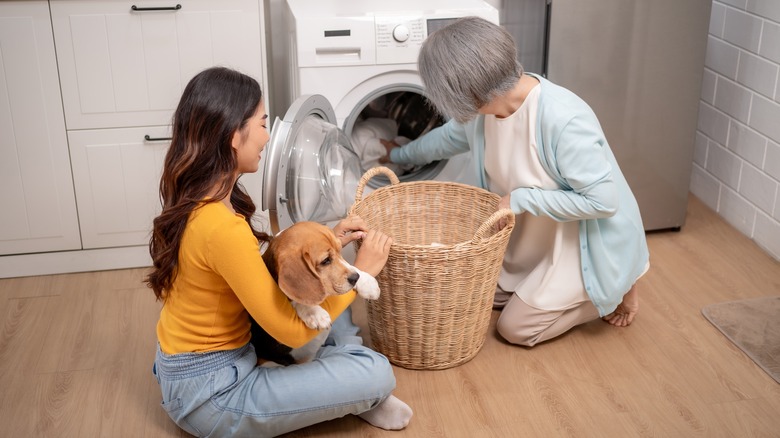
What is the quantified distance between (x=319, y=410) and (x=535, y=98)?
0.91 m

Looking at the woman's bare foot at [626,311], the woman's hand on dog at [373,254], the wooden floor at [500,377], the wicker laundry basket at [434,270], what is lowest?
the wooden floor at [500,377]

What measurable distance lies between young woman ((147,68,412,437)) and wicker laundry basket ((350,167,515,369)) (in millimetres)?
155

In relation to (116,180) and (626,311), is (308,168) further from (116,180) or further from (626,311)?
(626,311)

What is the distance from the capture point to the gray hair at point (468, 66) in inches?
77.9

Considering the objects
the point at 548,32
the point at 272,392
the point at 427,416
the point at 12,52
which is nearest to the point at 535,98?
the point at 548,32

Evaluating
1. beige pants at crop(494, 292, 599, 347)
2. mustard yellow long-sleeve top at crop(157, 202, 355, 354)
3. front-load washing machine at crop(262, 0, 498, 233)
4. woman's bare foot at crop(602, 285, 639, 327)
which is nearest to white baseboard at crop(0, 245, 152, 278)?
front-load washing machine at crop(262, 0, 498, 233)

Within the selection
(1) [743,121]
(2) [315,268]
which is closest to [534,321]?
(2) [315,268]

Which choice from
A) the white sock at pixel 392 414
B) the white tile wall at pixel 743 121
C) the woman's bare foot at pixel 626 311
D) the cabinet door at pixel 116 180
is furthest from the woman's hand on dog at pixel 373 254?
the white tile wall at pixel 743 121

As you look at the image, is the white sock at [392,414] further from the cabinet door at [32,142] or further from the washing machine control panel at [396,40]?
the cabinet door at [32,142]

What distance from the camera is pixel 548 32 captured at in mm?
2582

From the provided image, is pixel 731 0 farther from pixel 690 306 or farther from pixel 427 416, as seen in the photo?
pixel 427 416

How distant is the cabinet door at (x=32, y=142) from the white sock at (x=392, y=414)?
1241 mm

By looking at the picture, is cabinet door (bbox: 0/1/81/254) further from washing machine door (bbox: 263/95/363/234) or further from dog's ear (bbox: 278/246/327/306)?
dog's ear (bbox: 278/246/327/306)

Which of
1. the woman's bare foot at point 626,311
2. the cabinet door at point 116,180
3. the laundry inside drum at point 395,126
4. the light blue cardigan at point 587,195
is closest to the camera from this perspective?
the light blue cardigan at point 587,195
